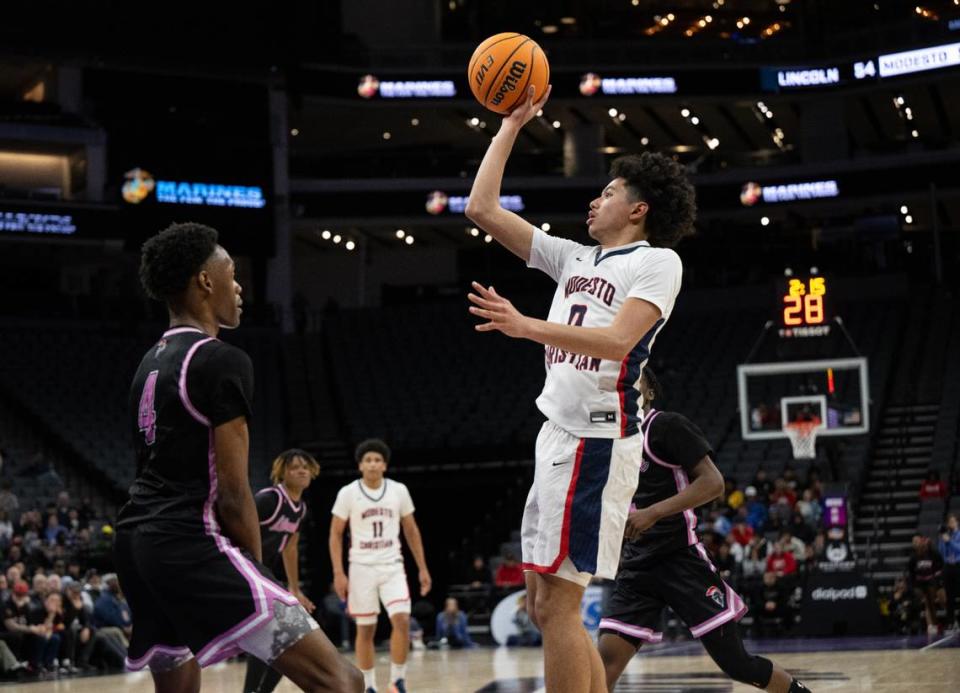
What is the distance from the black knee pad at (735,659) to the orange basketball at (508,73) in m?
2.93

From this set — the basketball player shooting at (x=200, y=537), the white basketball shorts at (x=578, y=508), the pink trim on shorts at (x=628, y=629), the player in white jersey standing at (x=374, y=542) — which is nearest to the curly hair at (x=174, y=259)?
the basketball player shooting at (x=200, y=537)

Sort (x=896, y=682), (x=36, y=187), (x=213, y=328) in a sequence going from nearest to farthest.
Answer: (x=213, y=328) → (x=896, y=682) → (x=36, y=187)

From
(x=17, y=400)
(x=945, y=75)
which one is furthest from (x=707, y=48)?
(x=17, y=400)

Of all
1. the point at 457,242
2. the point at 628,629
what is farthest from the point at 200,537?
the point at 457,242

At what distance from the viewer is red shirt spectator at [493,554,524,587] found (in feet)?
75.9

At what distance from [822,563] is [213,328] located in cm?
1636

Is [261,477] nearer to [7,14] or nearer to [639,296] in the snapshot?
[7,14]

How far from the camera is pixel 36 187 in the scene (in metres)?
34.7

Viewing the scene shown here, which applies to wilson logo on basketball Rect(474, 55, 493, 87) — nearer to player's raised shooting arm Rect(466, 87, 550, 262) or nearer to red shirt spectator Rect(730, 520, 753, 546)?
player's raised shooting arm Rect(466, 87, 550, 262)

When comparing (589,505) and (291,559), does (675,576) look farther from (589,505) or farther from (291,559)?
(291,559)

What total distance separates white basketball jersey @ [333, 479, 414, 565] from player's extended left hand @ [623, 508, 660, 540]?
604 centimetres

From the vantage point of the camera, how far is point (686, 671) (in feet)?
43.5

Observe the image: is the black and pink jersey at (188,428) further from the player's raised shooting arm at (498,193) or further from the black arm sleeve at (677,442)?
the black arm sleeve at (677,442)

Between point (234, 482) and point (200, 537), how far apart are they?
0.69 ft
